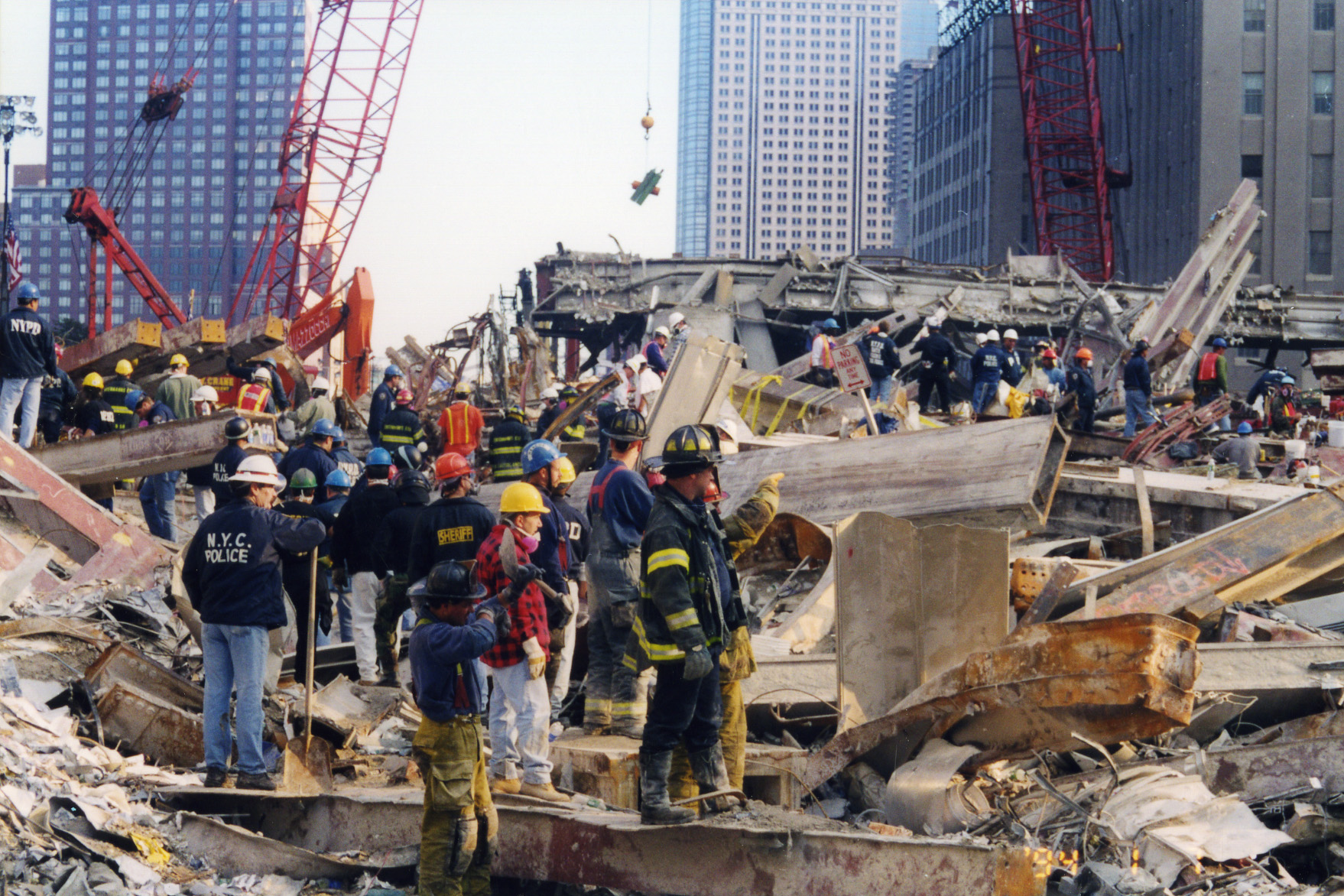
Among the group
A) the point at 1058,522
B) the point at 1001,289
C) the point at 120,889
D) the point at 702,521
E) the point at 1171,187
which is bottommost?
the point at 120,889

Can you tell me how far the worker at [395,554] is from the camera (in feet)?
25.5

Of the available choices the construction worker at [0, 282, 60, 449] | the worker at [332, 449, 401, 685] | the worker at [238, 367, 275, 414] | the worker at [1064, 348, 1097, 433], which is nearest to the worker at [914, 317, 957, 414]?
the worker at [1064, 348, 1097, 433]

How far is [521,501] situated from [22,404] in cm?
829

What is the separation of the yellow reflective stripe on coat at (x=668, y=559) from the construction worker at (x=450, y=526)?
1.84 metres

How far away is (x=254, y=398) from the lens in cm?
1353

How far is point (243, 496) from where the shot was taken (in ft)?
20.7

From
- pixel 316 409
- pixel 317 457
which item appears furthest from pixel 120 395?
pixel 317 457

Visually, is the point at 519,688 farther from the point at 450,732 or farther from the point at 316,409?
the point at 316,409

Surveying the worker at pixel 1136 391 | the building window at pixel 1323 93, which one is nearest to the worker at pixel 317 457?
the worker at pixel 1136 391

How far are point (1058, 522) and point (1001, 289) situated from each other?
1771cm

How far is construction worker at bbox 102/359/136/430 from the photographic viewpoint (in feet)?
46.5

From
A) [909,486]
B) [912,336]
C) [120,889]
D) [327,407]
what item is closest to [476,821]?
[120,889]

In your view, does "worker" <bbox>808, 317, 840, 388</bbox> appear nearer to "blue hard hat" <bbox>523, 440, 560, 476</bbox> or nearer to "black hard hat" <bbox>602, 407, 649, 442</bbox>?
"blue hard hat" <bbox>523, 440, 560, 476</bbox>

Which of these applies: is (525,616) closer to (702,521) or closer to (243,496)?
(702,521)
